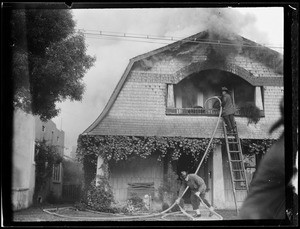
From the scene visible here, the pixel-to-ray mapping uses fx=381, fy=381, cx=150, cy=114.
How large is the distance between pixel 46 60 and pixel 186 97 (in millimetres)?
2291

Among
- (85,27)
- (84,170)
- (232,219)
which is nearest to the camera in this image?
(232,219)

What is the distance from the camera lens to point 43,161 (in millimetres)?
5754

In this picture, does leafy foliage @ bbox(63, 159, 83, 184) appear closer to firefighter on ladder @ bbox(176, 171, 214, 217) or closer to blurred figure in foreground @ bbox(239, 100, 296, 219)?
firefighter on ladder @ bbox(176, 171, 214, 217)

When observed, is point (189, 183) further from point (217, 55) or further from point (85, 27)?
point (85, 27)

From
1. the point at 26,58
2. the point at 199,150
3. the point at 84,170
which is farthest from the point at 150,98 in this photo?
the point at 26,58

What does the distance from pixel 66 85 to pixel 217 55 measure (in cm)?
244

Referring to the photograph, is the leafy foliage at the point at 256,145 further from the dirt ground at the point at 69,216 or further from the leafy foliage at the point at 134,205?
the leafy foliage at the point at 134,205

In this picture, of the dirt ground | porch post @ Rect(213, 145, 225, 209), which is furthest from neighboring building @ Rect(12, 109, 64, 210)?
porch post @ Rect(213, 145, 225, 209)

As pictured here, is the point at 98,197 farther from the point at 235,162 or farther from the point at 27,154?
the point at 235,162

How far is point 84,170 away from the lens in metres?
6.10

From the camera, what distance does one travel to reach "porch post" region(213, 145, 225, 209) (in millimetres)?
5975

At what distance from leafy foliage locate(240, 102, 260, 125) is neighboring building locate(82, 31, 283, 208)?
65mm

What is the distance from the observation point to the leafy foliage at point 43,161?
5699 millimetres

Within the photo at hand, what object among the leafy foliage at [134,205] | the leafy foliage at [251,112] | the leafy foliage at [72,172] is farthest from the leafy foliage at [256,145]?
the leafy foliage at [72,172]
